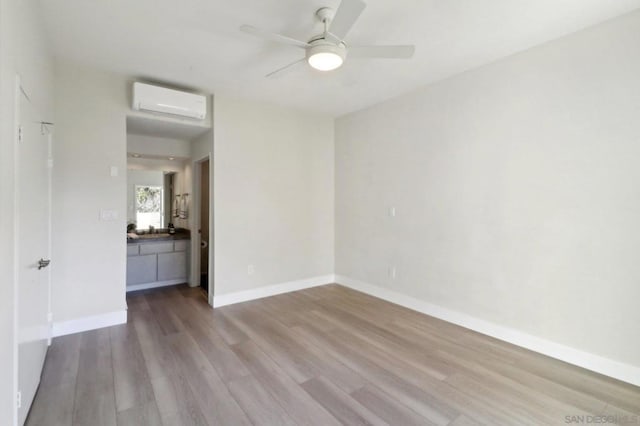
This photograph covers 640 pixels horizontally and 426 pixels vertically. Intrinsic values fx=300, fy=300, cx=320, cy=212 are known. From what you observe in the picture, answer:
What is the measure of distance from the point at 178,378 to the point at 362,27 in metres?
3.18

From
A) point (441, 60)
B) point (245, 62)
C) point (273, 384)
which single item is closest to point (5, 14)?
point (245, 62)

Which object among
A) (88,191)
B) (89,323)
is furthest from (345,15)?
(89,323)

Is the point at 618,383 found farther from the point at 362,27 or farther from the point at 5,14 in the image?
the point at 5,14

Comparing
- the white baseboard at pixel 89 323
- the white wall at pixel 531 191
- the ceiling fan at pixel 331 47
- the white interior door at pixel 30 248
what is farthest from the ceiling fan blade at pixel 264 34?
the white baseboard at pixel 89 323

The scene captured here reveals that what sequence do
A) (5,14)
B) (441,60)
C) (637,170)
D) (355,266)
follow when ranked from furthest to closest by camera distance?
1. (355,266)
2. (441,60)
3. (637,170)
4. (5,14)

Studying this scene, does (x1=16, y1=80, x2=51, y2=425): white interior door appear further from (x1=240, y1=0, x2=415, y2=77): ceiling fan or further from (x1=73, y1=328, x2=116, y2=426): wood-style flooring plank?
(x1=240, y1=0, x2=415, y2=77): ceiling fan

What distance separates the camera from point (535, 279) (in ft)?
9.20

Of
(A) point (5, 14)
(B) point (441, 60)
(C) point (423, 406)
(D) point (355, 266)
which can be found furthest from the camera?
(D) point (355, 266)

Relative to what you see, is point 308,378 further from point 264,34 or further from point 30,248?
point 264,34

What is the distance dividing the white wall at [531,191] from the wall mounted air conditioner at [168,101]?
2475mm

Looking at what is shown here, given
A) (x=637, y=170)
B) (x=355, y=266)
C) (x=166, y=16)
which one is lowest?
(x=355, y=266)

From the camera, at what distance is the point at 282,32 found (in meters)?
2.55

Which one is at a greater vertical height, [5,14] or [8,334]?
[5,14]

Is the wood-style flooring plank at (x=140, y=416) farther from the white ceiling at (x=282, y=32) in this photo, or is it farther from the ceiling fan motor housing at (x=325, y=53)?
the white ceiling at (x=282, y=32)
